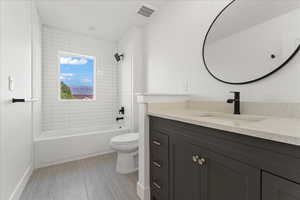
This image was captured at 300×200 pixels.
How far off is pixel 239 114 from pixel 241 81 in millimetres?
299

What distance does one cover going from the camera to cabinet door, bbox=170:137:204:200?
3.11 ft

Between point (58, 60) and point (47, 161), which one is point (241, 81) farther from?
point (58, 60)

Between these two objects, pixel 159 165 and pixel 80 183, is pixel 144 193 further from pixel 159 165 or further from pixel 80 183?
pixel 80 183

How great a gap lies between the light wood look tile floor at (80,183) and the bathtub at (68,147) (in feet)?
0.46

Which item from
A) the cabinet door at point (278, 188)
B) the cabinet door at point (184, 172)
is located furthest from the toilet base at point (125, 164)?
the cabinet door at point (278, 188)

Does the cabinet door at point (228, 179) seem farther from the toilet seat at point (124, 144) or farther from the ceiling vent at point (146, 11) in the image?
the ceiling vent at point (146, 11)

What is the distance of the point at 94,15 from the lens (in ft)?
8.28

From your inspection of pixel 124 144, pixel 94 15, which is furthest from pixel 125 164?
pixel 94 15

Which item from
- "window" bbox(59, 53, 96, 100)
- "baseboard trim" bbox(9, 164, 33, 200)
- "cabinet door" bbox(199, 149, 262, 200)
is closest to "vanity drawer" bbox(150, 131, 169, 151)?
"cabinet door" bbox(199, 149, 262, 200)

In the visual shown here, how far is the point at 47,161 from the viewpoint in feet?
7.32

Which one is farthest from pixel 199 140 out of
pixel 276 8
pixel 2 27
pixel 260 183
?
pixel 2 27

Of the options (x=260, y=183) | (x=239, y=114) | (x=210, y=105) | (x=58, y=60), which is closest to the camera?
(x=260, y=183)

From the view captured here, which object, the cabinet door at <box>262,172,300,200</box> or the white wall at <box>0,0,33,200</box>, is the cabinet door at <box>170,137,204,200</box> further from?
the white wall at <box>0,0,33,200</box>

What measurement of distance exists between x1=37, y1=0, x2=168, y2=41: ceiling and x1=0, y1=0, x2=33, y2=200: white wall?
64 cm
